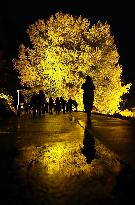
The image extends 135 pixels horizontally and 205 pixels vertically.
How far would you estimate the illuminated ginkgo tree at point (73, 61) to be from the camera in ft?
174

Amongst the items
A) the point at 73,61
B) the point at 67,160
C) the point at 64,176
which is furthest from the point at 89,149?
the point at 73,61

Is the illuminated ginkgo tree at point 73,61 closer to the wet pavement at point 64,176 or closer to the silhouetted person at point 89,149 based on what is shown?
the silhouetted person at point 89,149

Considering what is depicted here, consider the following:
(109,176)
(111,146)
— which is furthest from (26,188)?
(111,146)

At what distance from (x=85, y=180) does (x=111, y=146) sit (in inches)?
192

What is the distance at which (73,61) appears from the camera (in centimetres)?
5331

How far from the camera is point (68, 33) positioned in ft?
180

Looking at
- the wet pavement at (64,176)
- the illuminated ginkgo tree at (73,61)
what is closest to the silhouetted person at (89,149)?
the wet pavement at (64,176)

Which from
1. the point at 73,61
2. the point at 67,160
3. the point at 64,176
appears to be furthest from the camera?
the point at 73,61

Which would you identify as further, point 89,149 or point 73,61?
point 73,61

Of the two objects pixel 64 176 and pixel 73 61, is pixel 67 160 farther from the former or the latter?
pixel 73 61

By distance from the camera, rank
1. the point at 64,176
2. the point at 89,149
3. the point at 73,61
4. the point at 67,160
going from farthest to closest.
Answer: the point at 73,61 → the point at 89,149 → the point at 67,160 → the point at 64,176

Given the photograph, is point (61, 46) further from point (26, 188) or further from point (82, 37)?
point (26, 188)

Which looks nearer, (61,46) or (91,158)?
(91,158)

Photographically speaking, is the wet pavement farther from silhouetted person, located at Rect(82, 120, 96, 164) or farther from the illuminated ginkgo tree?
the illuminated ginkgo tree
